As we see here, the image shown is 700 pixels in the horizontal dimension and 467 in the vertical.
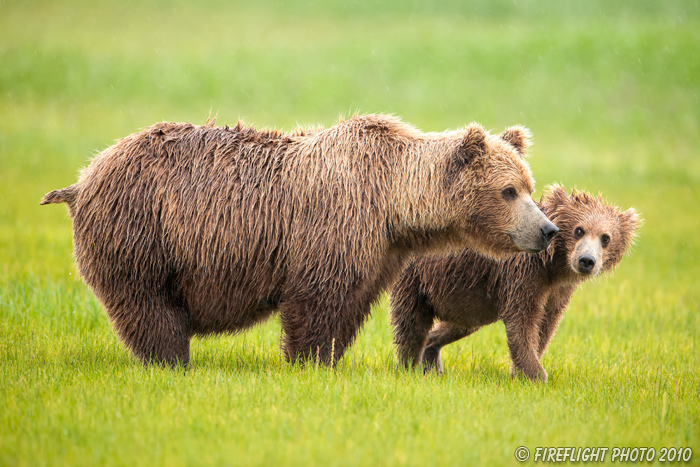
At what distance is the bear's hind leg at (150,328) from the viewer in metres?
6.93

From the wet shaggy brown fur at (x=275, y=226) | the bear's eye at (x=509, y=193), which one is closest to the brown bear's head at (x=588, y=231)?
the wet shaggy brown fur at (x=275, y=226)

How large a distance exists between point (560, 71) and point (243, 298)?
94.9 ft

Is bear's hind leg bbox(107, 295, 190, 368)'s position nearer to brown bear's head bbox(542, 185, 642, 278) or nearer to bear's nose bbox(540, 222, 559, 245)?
bear's nose bbox(540, 222, 559, 245)

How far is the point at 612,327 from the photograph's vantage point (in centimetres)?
1095

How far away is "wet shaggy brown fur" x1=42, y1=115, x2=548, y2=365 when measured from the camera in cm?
686

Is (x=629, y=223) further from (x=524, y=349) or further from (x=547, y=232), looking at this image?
(x=524, y=349)

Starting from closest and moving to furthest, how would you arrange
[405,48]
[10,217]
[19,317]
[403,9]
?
[19,317], [10,217], [405,48], [403,9]

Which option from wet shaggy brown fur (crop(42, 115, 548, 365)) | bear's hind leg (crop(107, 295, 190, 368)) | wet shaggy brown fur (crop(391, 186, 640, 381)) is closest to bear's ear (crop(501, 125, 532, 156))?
wet shaggy brown fur (crop(42, 115, 548, 365))

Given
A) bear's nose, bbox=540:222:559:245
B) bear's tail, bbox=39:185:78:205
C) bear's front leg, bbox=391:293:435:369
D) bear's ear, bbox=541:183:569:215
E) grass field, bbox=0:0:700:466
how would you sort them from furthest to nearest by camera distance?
1. bear's front leg, bbox=391:293:435:369
2. bear's ear, bbox=541:183:569:215
3. bear's tail, bbox=39:185:78:205
4. bear's nose, bbox=540:222:559:245
5. grass field, bbox=0:0:700:466

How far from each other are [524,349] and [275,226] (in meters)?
2.52

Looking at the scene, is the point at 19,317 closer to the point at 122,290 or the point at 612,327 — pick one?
the point at 122,290

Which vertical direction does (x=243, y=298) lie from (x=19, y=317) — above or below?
above

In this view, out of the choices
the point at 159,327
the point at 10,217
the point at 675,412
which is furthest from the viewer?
the point at 10,217

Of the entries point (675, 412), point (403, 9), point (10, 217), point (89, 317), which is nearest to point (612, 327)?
point (675, 412)
